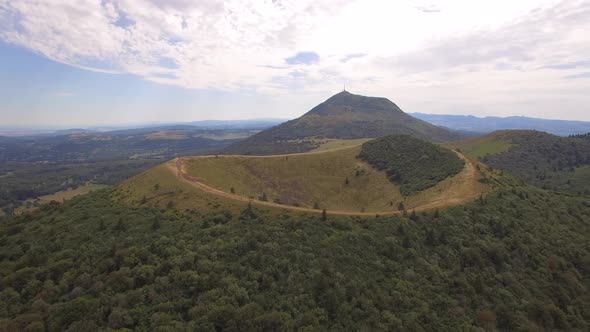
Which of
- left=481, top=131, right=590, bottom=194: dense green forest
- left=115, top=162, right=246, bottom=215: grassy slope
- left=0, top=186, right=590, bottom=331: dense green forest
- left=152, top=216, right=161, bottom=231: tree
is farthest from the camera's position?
left=481, top=131, right=590, bottom=194: dense green forest

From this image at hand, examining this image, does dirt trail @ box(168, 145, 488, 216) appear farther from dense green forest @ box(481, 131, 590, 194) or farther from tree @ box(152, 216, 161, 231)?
dense green forest @ box(481, 131, 590, 194)

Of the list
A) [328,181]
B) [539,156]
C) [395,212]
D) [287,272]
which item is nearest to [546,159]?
[539,156]

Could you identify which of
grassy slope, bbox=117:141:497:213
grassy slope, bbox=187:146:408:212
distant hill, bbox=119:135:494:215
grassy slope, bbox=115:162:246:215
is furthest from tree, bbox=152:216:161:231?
grassy slope, bbox=187:146:408:212

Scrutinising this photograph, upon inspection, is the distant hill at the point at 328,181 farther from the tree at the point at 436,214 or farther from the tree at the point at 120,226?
the tree at the point at 120,226

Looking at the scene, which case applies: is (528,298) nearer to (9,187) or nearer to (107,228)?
(107,228)

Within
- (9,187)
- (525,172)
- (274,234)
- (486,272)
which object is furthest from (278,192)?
(9,187)
